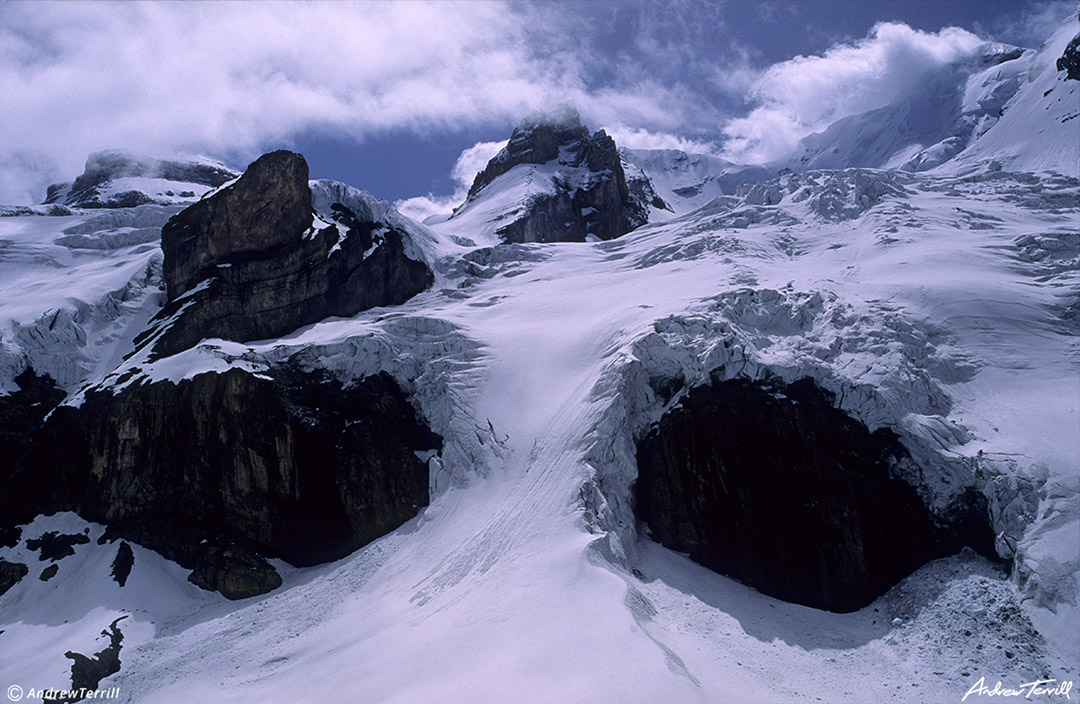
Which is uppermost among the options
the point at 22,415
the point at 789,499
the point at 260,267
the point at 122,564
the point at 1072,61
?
the point at 1072,61

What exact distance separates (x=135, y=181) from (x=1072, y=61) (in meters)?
143

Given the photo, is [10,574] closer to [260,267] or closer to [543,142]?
[260,267]

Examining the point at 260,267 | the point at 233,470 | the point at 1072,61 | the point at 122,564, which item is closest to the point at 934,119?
the point at 1072,61

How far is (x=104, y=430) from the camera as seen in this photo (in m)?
36.3

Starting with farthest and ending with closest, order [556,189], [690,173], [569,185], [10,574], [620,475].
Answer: [690,173] → [569,185] → [556,189] → [10,574] → [620,475]

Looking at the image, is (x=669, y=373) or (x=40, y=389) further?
(x=40, y=389)

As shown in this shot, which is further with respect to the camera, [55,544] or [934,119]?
[934,119]

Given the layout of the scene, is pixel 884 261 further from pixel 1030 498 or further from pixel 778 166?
pixel 778 166

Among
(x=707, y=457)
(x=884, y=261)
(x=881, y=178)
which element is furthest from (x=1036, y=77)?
(x=707, y=457)

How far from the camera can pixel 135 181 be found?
101188 mm

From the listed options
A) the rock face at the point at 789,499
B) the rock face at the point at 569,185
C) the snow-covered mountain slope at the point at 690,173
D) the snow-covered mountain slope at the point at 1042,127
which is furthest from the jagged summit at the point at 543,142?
the rock face at the point at 789,499

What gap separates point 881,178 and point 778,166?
115550mm

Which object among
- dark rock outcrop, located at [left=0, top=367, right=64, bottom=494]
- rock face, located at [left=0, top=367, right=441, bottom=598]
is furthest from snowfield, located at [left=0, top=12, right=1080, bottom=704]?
rock face, located at [left=0, top=367, right=441, bottom=598]

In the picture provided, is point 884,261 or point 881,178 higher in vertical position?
point 881,178
